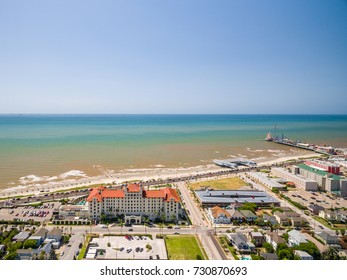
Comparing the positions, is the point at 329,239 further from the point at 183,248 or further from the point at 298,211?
the point at 183,248

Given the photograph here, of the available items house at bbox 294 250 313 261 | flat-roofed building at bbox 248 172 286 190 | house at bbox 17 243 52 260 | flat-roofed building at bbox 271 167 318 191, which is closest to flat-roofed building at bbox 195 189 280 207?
flat-roofed building at bbox 248 172 286 190

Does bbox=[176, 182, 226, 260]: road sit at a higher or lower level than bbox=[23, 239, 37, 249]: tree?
lower

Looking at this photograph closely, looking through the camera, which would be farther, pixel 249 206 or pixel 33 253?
pixel 249 206

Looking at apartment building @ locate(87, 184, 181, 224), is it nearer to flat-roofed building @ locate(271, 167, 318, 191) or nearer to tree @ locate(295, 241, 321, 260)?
tree @ locate(295, 241, 321, 260)

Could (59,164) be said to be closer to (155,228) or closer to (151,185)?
(151,185)

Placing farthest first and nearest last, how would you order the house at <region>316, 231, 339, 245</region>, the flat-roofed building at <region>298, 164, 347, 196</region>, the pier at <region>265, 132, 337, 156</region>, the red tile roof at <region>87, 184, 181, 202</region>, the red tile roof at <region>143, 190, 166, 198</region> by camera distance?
the pier at <region>265, 132, 337, 156</region>
the flat-roofed building at <region>298, 164, 347, 196</region>
the red tile roof at <region>143, 190, 166, 198</region>
the red tile roof at <region>87, 184, 181, 202</region>
the house at <region>316, 231, 339, 245</region>

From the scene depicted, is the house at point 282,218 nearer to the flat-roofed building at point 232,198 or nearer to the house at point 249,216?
the house at point 249,216

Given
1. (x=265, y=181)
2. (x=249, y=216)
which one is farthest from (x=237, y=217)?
(x=265, y=181)
